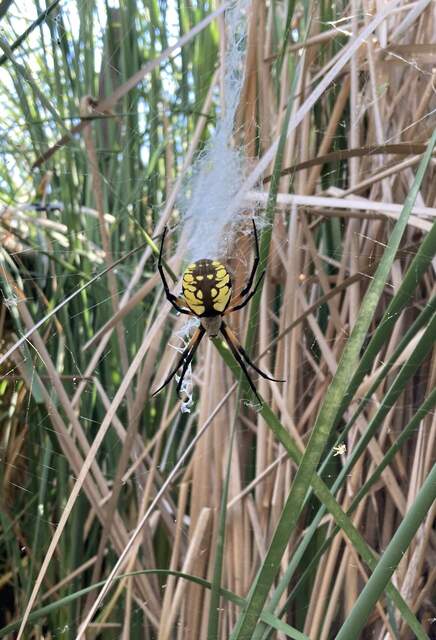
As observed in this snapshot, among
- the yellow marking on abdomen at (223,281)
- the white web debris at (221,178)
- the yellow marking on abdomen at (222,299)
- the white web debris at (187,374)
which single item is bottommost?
the white web debris at (187,374)

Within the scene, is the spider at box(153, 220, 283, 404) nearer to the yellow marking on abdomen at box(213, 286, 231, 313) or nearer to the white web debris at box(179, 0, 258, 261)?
the yellow marking on abdomen at box(213, 286, 231, 313)

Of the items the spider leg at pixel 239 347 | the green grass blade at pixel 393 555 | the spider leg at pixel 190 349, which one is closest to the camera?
the green grass blade at pixel 393 555

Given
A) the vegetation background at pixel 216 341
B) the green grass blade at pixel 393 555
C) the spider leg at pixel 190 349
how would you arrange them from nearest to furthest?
the green grass blade at pixel 393 555
the vegetation background at pixel 216 341
the spider leg at pixel 190 349

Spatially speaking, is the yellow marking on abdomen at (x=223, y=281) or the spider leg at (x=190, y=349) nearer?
the yellow marking on abdomen at (x=223, y=281)

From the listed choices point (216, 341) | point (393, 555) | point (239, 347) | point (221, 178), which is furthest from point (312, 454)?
point (221, 178)

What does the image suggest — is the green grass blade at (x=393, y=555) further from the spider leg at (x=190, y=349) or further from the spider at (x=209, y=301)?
the spider leg at (x=190, y=349)

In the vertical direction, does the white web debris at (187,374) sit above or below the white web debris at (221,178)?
below

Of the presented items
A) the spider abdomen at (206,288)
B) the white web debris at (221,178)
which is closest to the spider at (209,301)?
the spider abdomen at (206,288)
